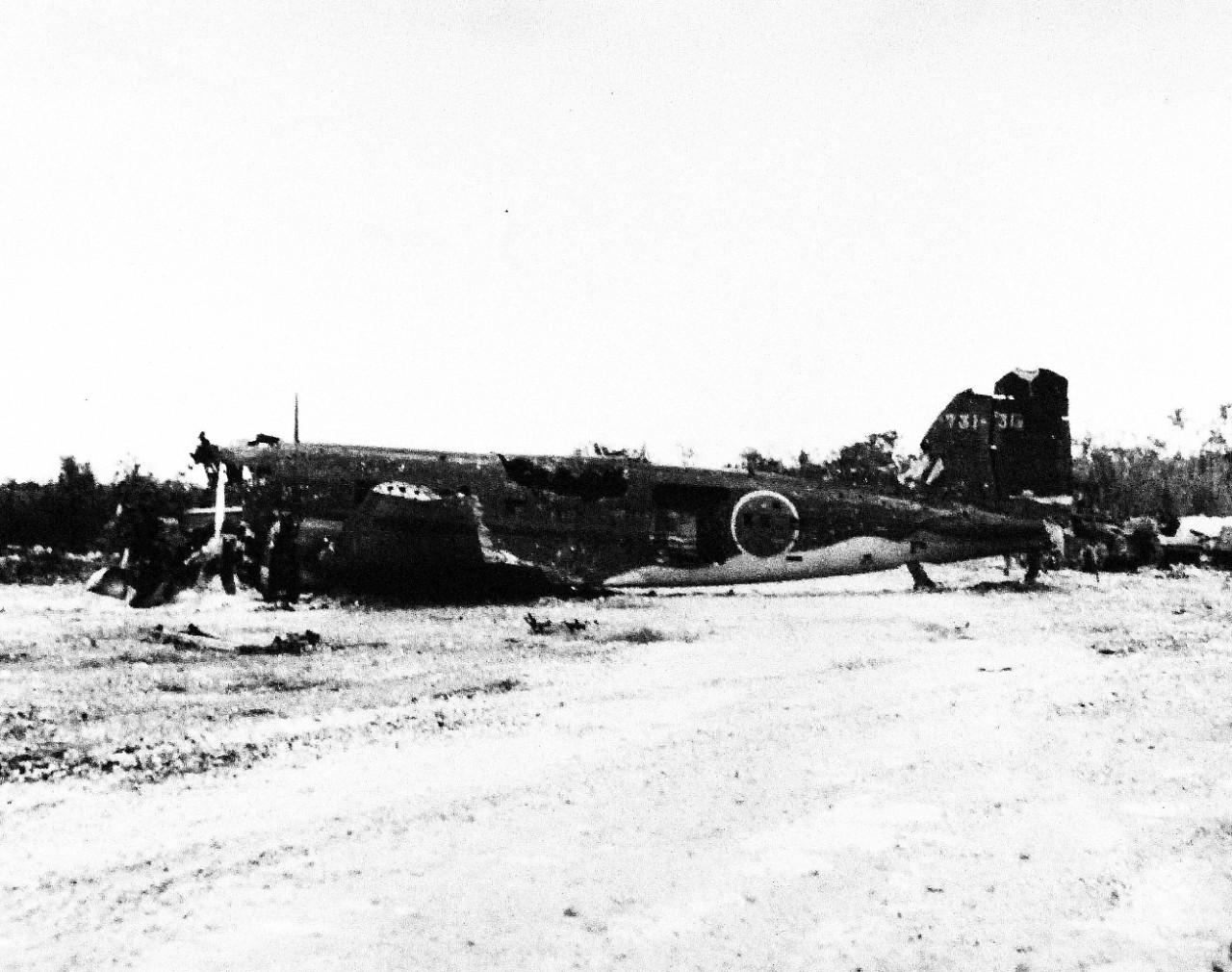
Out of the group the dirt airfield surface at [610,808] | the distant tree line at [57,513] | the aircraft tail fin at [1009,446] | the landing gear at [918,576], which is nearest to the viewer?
the dirt airfield surface at [610,808]

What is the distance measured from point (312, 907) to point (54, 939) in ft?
2.59

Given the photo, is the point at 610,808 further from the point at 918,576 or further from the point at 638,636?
the point at 918,576

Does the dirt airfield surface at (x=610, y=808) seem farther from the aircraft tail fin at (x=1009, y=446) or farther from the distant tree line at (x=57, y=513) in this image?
the distant tree line at (x=57, y=513)

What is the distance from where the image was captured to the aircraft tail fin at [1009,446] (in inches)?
691

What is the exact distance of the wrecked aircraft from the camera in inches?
555

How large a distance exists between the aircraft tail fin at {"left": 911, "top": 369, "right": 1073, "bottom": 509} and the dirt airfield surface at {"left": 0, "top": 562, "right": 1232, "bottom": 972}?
843 cm

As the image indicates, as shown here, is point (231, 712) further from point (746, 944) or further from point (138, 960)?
point (746, 944)

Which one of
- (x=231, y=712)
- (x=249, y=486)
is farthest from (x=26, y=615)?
(x=231, y=712)

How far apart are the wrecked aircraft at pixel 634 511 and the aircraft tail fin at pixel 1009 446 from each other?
0.09 feet

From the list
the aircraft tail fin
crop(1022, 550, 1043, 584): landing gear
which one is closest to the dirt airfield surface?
crop(1022, 550, 1043, 584): landing gear

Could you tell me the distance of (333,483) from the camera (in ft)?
47.8

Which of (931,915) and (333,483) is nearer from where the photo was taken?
(931,915)

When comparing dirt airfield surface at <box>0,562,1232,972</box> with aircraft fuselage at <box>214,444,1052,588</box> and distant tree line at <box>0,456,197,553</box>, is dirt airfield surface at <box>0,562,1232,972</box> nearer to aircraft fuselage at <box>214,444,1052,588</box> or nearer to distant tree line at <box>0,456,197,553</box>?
aircraft fuselage at <box>214,444,1052,588</box>

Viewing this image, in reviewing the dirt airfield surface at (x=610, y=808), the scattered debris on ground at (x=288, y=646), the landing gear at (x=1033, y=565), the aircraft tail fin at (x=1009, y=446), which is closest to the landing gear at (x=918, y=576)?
the aircraft tail fin at (x=1009, y=446)
